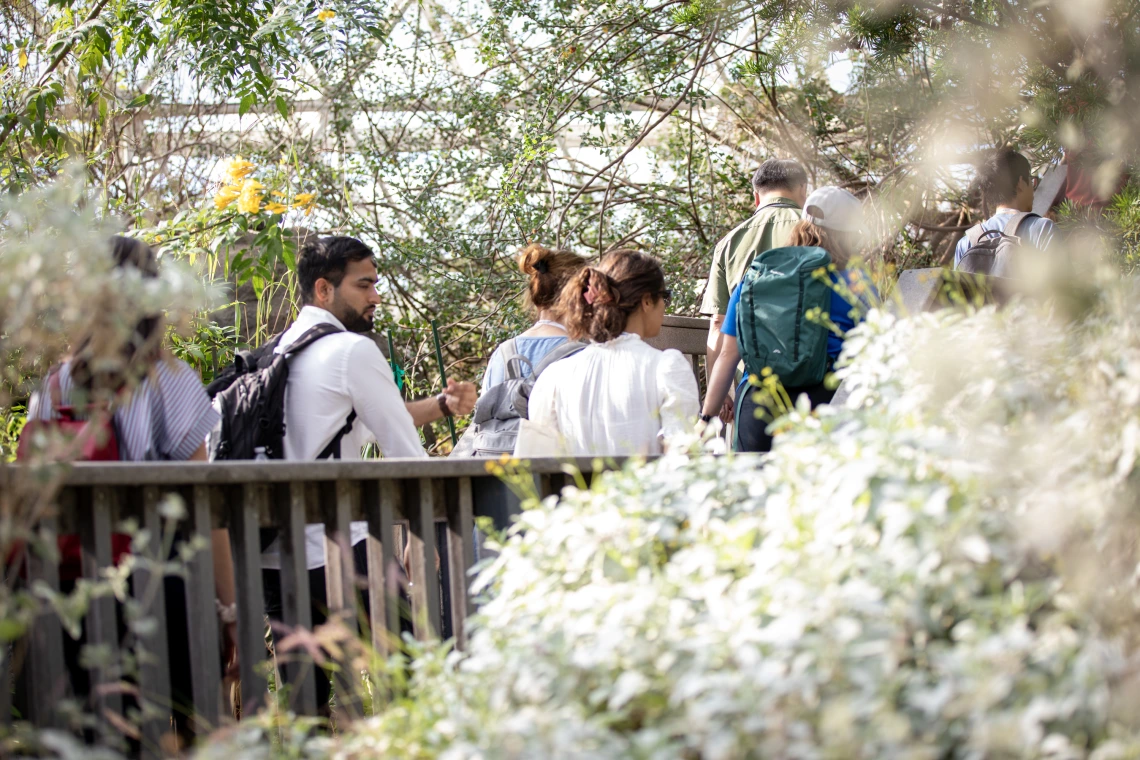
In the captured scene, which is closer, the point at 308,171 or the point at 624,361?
the point at 624,361

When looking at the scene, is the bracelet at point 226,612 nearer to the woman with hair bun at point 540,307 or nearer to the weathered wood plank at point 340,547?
the weathered wood plank at point 340,547

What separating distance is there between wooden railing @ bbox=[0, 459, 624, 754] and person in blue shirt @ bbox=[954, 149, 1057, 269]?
2.08 metres

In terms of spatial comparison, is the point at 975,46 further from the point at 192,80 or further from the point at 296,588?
the point at 192,80

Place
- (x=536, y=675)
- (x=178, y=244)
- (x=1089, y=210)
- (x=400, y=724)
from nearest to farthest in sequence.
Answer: (x=536, y=675)
(x=400, y=724)
(x=1089, y=210)
(x=178, y=244)

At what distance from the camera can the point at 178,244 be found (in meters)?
4.21

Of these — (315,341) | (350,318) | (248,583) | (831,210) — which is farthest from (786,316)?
(248,583)

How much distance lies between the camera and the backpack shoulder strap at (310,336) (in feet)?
10.2

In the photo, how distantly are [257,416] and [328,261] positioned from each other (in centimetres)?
58

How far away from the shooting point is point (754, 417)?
3674 millimetres

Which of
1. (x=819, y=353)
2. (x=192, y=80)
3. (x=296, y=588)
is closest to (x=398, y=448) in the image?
(x=296, y=588)

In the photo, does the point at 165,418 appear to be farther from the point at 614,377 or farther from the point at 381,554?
the point at 614,377

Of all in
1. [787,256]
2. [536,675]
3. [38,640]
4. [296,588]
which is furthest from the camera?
[787,256]

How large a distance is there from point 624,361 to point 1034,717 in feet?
6.58

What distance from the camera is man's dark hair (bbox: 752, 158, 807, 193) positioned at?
Result: 4328mm
